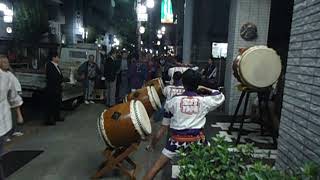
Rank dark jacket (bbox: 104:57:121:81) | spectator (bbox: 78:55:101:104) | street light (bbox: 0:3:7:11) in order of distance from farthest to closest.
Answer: street light (bbox: 0:3:7:11)
spectator (bbox: 78:55:101:104)
dark jacket (bbox: 104:57:121:81)

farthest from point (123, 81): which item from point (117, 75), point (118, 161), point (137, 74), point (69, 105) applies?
point (118, 161)

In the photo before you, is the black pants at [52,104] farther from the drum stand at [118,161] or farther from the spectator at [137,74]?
the drum stand at [118,161]

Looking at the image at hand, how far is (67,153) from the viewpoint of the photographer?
7590 millimetres

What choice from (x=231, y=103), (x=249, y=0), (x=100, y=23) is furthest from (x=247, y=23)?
(x=100, y=23)

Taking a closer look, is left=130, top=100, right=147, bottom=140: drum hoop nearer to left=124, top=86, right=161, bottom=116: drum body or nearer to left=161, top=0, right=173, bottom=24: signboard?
left=124, top=86, right=161, bottom=116: drum body

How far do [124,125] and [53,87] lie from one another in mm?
5174

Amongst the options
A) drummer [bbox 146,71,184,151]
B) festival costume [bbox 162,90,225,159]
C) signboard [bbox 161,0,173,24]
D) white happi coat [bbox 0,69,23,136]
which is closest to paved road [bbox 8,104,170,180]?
drummer [bbox 146,71,184,151]

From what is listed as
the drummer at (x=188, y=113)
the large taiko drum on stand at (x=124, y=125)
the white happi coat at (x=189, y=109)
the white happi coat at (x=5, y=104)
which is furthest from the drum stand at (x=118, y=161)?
the white happi coat at (x=5, y=104)

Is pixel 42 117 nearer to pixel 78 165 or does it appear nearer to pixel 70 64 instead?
pixel 70 64

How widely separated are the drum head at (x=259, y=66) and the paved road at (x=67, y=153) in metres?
2.41

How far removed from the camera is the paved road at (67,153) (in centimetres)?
630

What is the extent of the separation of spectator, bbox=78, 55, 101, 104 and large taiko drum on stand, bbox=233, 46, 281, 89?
7.70 meters

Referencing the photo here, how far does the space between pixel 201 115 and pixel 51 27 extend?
2277cm

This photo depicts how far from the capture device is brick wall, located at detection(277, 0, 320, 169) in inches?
128
